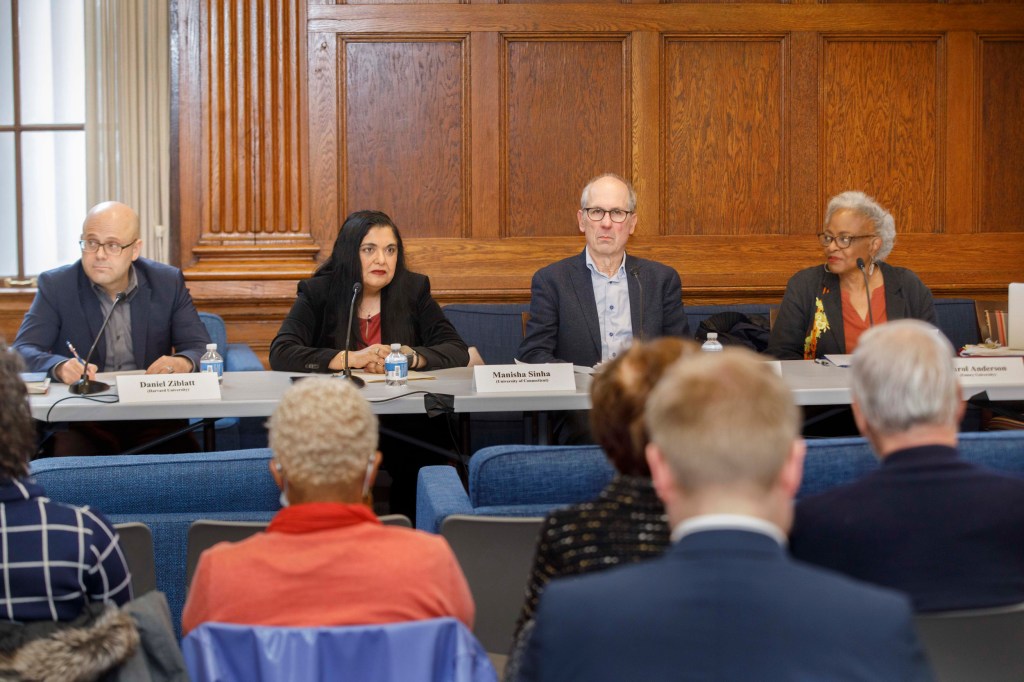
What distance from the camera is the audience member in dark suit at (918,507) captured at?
1.44 m

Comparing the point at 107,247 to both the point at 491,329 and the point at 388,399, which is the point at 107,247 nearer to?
the point at 388,399

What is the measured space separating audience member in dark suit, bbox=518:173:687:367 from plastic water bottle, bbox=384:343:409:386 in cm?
70

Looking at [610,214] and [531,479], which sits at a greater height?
[610,214]

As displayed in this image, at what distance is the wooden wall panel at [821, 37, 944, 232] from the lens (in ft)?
18.6

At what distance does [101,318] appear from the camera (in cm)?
395

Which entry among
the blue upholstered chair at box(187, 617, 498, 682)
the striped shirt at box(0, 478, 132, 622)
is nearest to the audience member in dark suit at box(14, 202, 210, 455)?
the striped shirt at box(0, 478, 132, 622)

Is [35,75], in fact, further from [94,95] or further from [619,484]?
[619,484]

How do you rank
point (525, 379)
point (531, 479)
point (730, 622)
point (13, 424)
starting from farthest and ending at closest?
point (525, 379) < point (531, 479) < point (13, 424) < point (730, 622)

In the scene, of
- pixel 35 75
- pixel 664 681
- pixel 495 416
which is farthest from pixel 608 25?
pixel 664 681

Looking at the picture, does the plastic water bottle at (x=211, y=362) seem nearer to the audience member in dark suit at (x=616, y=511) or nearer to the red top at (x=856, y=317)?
the red top at (x=856, y=317)

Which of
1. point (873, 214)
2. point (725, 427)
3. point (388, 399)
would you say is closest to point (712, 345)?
point (873, 214)

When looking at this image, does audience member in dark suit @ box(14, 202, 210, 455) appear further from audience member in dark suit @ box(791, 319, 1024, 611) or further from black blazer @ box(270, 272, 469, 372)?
audience member in dark suit @ box(791, 319, 1024, 611)

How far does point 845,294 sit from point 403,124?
2.31 meters

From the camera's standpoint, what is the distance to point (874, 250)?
4.35 m
